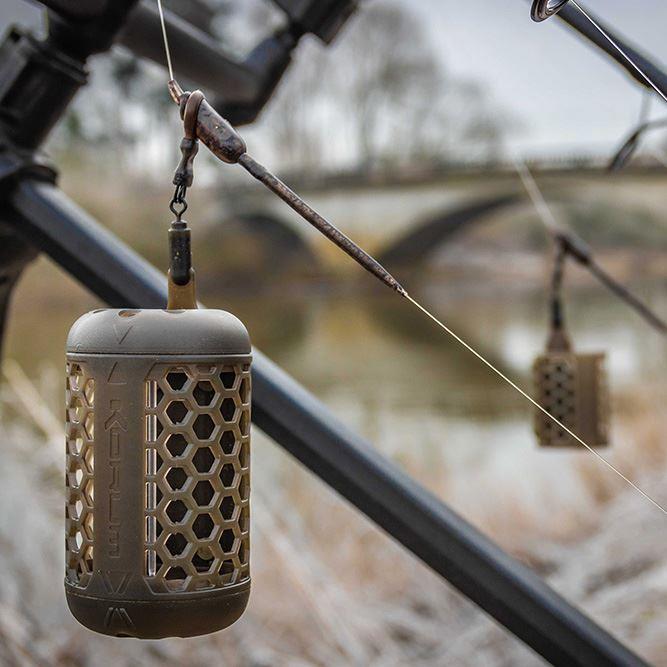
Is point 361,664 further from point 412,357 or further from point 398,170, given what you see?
point 398,170

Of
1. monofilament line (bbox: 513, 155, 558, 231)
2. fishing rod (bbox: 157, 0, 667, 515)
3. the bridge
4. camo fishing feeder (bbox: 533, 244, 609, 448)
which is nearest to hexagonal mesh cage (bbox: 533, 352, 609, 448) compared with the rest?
camo fishing feeder (bbox: 533, 244, 609, 448)

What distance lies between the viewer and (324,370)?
9844 mm

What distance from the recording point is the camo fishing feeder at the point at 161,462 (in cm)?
73

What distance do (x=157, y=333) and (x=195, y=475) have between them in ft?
0.34

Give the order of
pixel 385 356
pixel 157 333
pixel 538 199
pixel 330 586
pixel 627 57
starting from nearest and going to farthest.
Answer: pixel 157 333 → pixel 627 57 → pixel 538 199 → pixel 330 586 → pixel 385 356

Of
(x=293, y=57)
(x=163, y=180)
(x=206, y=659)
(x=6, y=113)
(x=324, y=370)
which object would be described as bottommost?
(x=324, y=370)

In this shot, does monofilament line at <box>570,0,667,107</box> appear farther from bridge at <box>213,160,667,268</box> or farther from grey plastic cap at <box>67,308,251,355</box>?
bridge at <box>213,160,667,268</box>

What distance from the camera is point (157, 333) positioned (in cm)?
73

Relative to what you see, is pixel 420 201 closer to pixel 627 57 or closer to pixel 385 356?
pixel 385 356

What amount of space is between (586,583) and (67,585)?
2.65 metres

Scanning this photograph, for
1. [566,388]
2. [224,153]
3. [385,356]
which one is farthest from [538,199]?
[385,356]

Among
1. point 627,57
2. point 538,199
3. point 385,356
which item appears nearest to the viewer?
point 627,57

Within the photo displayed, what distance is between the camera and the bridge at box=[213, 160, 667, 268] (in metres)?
12.5

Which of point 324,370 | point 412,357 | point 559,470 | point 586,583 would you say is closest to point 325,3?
point 586,583
